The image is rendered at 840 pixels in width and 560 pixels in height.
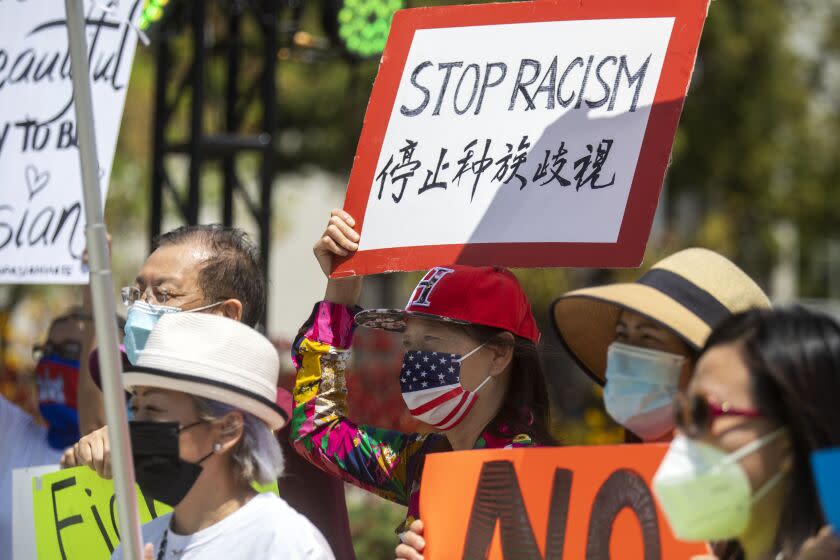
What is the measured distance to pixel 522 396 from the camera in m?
3.21

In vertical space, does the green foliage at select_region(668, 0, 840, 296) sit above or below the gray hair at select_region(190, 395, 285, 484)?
above

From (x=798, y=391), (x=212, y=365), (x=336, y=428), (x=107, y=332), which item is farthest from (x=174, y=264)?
(x=798, y=391)

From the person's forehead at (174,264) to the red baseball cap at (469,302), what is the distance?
0.50 meters

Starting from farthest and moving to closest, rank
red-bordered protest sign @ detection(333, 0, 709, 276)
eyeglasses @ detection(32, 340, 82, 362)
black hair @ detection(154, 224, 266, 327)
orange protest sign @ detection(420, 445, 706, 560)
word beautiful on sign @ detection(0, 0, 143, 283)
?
eyeglasses @ detection(32, 340, 82, 362) < word beautiful on sign @ detection(0, 0, 143, 283) < black hair @ detection(154, 224, 266, 327) < red-bordered protest sign @ detection(333, 0, 709, 276) < orange protest sign @ detection(420, 445, 706, 560)

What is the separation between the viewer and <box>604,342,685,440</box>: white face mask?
2537 mm

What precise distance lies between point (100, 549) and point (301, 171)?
48.1ft

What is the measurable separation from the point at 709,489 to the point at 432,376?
115cm

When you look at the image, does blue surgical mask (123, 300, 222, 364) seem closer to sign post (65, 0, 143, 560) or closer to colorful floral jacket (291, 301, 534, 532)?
colorful floral jacket (291, 301, 534, 532)

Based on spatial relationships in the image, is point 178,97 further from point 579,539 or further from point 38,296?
point 38,296

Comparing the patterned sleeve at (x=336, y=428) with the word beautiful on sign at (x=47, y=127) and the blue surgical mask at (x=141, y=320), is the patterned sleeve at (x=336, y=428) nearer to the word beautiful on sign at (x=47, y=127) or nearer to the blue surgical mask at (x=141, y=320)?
the blue surgical mask at (x=141, y=320)

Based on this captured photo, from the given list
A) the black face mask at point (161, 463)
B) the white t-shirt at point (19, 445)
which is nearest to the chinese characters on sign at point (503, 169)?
the black face mask at point (161, 463)

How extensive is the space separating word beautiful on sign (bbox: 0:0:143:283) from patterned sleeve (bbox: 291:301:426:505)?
85cm

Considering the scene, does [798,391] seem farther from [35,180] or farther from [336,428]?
[35,180]

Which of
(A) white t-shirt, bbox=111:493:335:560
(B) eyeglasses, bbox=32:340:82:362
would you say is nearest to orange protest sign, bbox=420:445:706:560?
(A) white t-shirt, bbox=111:493:335:560
